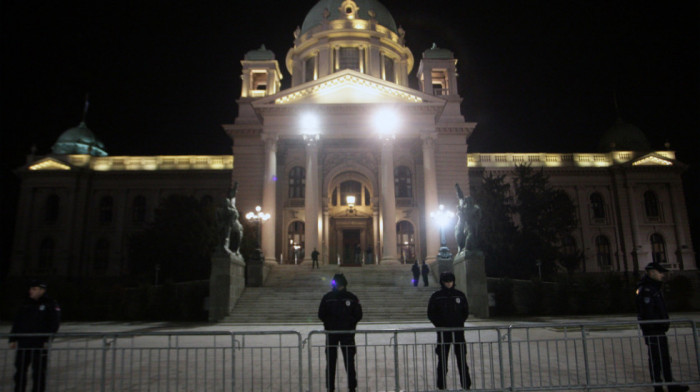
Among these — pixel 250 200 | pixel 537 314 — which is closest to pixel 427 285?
pixel 537 314

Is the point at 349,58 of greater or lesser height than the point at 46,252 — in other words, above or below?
above

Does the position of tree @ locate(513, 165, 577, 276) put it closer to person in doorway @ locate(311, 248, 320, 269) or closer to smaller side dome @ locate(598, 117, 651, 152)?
person in doorway @ locate(311, 248, 320, 269)

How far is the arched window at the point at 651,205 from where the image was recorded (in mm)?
49750

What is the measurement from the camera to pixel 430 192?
3700 centimetres

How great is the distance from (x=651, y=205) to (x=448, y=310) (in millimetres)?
49981

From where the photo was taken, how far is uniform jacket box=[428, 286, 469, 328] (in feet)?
26.1

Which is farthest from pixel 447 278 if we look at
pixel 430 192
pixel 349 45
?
pixel 349 45

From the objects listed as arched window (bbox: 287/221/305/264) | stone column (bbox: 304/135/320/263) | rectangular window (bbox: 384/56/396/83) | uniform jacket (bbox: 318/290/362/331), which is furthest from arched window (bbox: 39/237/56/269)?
uniform jacket (bbox: 318/290/362/331)

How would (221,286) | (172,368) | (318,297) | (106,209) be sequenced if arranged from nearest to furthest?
(172,368) → (221,286) → (318,297) → (106,209)

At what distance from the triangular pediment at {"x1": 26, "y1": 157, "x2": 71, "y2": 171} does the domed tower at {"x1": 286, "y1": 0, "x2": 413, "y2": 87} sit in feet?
74.1

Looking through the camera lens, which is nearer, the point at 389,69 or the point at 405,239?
the point at 405,239

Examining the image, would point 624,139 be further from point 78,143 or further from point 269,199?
point 78,143

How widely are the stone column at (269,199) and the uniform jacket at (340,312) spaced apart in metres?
27.6

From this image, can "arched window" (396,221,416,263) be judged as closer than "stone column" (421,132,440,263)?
No
